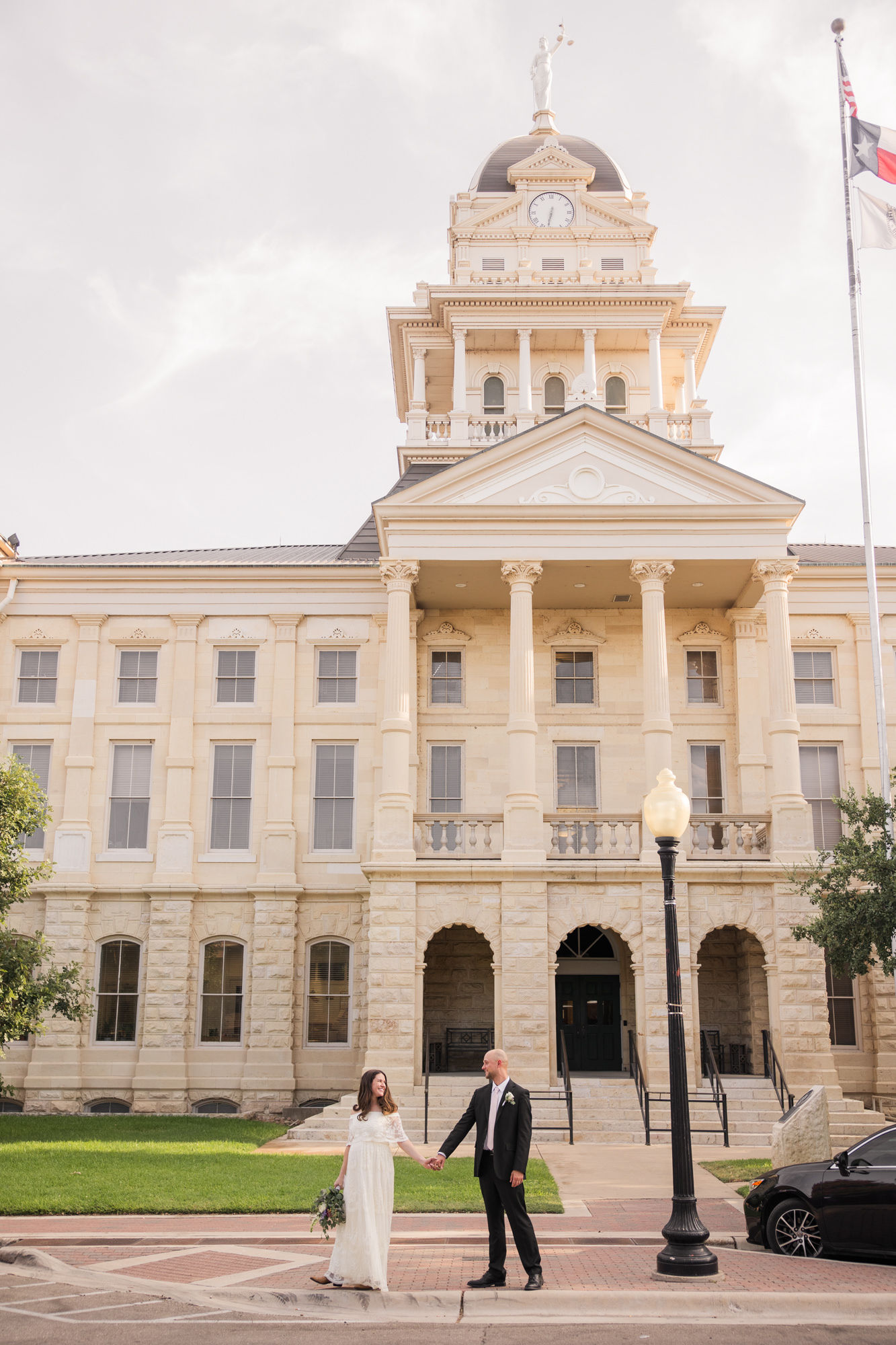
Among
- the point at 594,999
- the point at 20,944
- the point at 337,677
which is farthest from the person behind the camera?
the point at 337,677

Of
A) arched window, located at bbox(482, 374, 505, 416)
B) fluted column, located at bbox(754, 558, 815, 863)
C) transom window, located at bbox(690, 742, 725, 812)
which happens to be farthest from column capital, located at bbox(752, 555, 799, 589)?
arched window, located at bbox(482, 374, 505, 416)

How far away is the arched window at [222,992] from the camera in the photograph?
2895 centimetres

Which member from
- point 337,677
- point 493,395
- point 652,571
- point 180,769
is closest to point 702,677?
point 652,571

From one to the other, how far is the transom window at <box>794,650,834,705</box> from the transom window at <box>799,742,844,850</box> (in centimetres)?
118

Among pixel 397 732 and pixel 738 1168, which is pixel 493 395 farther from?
pixel 738 1168

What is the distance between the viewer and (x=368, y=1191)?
9.78 m

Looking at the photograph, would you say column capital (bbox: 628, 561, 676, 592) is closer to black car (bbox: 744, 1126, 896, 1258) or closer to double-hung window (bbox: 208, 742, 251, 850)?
double-hung window (bbox: 208, 742, 251, 850)

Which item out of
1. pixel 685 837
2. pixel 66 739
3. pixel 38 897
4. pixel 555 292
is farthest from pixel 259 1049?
pixel 555 292

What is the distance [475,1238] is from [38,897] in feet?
65.1

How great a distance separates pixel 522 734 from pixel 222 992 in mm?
9923

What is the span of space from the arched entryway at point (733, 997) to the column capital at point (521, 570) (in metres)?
8.96

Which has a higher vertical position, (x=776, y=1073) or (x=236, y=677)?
(x=236, y=677)

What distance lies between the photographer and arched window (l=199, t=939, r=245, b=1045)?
2895 cm

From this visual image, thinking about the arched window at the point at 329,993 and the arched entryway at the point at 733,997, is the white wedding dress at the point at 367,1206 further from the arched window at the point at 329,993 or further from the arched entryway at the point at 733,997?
the arched window at the point at 329,993
